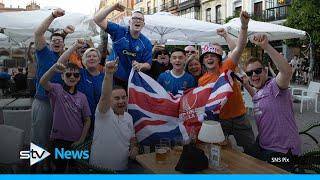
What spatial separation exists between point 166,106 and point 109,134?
55 cm

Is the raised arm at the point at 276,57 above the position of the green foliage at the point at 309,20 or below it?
below

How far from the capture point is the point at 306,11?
26.9ft

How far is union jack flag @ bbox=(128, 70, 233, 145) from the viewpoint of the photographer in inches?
88.7

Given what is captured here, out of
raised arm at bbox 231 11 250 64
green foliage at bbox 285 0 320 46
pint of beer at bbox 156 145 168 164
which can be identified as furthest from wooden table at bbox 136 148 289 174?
green foliage at bbox 285 0 320 46

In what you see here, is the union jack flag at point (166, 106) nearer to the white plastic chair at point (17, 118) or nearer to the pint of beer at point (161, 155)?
the pint of beer at point (161, 155)

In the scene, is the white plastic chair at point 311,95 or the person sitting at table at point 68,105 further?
the white plastic chair at point 311,95

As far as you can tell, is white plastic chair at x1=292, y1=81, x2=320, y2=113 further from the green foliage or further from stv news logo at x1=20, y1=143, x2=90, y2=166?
stv news logo at x1=20, y1=143, x2=90, y2=166

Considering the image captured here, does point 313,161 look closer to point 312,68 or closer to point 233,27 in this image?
point 233,27

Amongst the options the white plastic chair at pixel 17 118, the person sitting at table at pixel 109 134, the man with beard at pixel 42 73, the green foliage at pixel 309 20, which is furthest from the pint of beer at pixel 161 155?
the green foliage at pixel 309 20

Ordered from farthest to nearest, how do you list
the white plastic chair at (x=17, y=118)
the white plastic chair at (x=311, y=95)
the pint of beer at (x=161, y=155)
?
the white plastic chair at (x=311, y=95)
the white plastic chair at (x=17, y=118)
the pint of beer at (x=161, y=155)

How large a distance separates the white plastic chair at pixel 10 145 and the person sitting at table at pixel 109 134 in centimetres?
37

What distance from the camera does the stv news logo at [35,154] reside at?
1.81 meters

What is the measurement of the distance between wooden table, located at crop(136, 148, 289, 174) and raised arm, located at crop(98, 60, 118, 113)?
0.35m

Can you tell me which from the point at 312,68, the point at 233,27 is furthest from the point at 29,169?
the point at 312,68
